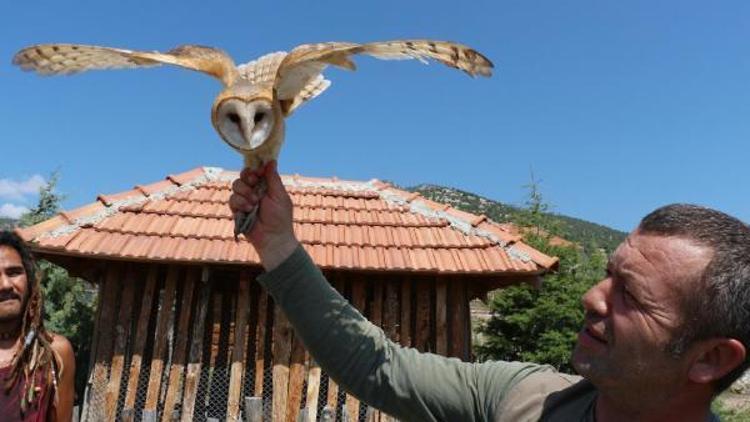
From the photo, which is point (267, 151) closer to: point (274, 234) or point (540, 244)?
point (274, 234)

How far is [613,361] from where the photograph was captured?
1.32 metres

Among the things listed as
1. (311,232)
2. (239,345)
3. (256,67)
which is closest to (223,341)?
(239,345)

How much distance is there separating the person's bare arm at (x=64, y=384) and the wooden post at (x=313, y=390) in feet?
10.6

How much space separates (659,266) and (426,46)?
733 millimetres

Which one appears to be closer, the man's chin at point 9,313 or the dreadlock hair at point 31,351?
the dreadlock hair at point 31,351

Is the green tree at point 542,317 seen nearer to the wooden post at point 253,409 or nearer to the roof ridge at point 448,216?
the roof ridge at point 448,216

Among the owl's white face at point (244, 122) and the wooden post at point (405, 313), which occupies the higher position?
the owl's white face at point (244, 122)

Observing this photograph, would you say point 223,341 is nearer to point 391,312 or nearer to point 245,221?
point 391,312

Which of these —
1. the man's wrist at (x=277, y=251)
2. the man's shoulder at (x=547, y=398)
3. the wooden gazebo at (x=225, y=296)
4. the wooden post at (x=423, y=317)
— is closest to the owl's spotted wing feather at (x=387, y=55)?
the man's wrist at (x=277, y=251)

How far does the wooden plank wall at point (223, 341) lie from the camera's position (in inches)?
235

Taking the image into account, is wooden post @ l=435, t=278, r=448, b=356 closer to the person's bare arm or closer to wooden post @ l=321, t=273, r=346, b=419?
wooden post @ l=321, t=273, r=346, b=419

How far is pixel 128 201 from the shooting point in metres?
6.59

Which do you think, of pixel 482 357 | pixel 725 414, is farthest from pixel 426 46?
pixel 482 357

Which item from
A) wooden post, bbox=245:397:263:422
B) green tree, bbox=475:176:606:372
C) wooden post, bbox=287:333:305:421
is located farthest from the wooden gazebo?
green tree, bbox=475:176:606:372
